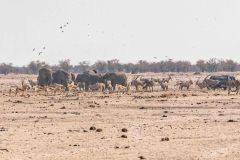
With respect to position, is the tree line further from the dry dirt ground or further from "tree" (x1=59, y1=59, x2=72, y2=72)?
the dry dirt ground

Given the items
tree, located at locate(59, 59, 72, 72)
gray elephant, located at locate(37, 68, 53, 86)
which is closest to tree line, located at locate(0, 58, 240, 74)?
tree, located at locate(59, 59, 72, 72)

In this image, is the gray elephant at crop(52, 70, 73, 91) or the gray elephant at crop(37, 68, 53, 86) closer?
the gray elephant at crop(52, 70, 73, 91)

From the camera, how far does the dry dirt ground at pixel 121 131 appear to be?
15.9 meters

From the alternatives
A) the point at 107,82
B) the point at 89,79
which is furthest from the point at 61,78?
the point at 107,82

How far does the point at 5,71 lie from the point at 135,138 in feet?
453

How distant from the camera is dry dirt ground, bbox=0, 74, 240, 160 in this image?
15.9m

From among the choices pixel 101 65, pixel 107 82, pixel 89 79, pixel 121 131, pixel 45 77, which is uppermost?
pixel 101 65

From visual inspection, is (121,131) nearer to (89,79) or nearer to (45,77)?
(89,79)

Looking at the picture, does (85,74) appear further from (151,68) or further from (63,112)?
(151,68)

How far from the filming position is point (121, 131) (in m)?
20.6

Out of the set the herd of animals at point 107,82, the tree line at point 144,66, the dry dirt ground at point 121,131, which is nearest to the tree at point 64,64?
the tree line at point 144,66

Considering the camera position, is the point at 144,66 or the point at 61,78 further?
the point at 144,66

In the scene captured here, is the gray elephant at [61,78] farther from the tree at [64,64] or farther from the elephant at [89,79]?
the tree at [64,64]

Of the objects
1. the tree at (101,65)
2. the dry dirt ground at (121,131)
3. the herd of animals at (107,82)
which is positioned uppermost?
the tree at (101,65)
